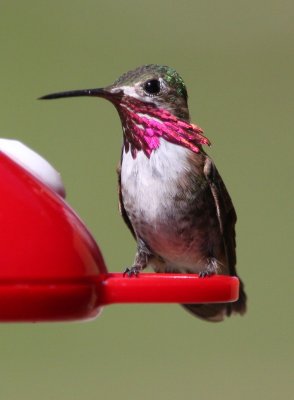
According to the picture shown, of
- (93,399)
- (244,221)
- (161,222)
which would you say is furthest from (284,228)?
(161,222)

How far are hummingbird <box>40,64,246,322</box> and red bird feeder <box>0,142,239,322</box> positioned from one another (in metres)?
0.50

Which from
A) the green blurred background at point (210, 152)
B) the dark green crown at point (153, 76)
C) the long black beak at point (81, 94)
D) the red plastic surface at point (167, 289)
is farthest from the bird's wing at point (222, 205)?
the green blurred background at point (210, 152)

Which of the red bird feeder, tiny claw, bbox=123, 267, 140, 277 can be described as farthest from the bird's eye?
the red bird feeder

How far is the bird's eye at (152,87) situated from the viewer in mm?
2072

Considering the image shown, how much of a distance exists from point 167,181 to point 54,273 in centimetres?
83

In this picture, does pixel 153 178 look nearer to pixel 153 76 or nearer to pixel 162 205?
pixel 162 205

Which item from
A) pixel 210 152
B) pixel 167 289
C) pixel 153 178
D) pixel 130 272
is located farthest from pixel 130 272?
pixel 210 152

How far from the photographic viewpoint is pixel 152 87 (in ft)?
6.89

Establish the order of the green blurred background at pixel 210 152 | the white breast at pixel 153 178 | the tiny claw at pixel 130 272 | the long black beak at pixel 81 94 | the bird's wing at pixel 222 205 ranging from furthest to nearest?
the green blurred background at pixel 210 152
the bird's wing at pixel 222 205
the white breast at pixel 153 178
the long black beak at pixel 81 94
the tiny claw at pixel 130 272

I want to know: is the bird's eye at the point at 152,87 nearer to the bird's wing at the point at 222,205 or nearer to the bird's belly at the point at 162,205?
the bird's belly at the point at 162,205

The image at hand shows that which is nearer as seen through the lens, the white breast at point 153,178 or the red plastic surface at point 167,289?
the red plastic surface at point 167,289

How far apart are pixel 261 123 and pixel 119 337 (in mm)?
1203

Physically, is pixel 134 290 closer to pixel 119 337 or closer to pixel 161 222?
pixel 161 222

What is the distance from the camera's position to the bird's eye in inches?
81.6
